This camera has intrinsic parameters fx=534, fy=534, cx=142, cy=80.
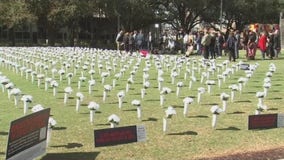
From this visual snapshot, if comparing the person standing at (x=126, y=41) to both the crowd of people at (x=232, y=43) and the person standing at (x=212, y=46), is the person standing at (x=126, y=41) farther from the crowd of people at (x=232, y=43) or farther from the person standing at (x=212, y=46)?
the person standing at (x=212, y=46)

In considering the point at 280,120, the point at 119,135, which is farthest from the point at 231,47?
the point at 119,135

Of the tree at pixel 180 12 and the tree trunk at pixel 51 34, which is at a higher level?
the tree at pixel 180 12

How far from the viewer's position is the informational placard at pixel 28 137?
6.76 metres

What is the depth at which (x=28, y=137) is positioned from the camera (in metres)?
7.10

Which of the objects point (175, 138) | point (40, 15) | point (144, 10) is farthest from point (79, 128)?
point (144, 10)

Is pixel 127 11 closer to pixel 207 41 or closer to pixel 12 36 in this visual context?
pixel 12 36

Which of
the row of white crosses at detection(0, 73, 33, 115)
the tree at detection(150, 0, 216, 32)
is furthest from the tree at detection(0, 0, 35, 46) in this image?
the row of white crosses at detection(0, 73, 33, 115)

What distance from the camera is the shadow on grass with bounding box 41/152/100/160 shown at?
312 inches

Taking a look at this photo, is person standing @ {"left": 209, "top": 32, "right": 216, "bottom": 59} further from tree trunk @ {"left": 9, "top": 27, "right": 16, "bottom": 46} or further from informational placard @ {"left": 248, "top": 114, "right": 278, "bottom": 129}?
tree trunk @ {"left": 9, "top": 27, "right": 16, "bottom": 46}

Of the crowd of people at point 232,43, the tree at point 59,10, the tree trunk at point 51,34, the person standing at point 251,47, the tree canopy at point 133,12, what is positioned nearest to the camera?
the crowd of people at point 232,43

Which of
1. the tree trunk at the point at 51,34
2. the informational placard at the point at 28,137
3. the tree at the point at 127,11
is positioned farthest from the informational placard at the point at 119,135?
the tree trunk at the point at 51,34

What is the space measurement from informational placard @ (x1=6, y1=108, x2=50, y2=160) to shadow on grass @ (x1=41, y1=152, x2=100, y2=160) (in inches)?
10.1

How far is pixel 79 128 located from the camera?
10078mm

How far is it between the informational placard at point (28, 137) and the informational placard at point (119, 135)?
89cm
